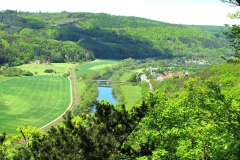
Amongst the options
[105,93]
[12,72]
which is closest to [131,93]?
[105,93]

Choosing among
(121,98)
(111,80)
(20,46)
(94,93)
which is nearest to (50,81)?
(111,80)

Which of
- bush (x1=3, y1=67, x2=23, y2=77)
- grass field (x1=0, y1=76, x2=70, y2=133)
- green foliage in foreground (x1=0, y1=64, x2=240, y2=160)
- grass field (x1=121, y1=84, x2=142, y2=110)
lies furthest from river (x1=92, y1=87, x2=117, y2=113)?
green foliage in foreground (x1=0, y1=64, x2=240, y2=160)

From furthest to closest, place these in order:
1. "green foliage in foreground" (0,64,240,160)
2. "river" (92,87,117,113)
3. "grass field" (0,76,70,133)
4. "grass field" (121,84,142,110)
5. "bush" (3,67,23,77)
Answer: "bush" (3,67,23,77) → "river" (92,87,117,113) → "grass field" (121,84,142,110) → "grass field" (0,76,70,133) → "green foliage in foreground" (0,64,240,160)

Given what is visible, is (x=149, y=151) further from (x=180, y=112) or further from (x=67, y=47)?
(x=67, y=47)

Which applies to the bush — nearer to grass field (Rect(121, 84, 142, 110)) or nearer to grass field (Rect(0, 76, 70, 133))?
grass field (Rect(0, 76, 70, 133))

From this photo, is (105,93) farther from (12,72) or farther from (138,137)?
(138,137)

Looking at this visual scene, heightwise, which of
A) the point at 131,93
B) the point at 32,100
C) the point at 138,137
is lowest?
the point at 32,100

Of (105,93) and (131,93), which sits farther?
(105,93)

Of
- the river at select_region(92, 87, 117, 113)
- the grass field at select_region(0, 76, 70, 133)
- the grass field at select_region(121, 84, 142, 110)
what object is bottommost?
the grass field at select_region(0, 76, 70, 133)
